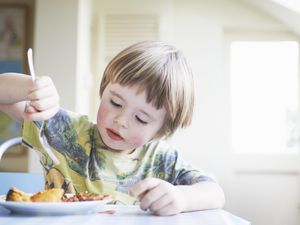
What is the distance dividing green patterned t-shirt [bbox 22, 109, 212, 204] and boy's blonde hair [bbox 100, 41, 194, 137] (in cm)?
8

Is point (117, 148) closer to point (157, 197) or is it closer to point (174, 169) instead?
point (174, 169)

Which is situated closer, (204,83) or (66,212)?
(66,212)

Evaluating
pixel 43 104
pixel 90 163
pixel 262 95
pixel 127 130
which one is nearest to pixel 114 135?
pixel 127 130

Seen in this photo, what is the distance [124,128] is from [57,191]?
0.23 metres

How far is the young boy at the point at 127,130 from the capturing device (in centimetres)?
93

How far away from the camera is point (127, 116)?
0.93m

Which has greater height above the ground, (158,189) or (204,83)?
(204,83)

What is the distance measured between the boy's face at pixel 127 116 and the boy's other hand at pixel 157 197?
0.67 feet

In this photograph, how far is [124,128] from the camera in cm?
95

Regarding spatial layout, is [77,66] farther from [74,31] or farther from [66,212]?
[66,212]

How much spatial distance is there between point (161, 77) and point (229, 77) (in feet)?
9.22

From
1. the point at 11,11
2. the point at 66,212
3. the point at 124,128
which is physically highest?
the point at 11,11

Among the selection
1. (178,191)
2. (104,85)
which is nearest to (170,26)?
(104,85)

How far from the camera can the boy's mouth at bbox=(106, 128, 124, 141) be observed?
0.98m
